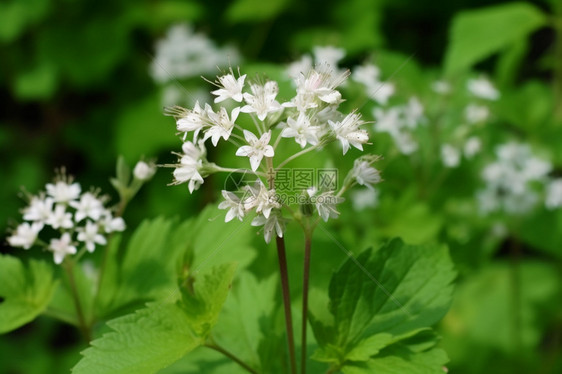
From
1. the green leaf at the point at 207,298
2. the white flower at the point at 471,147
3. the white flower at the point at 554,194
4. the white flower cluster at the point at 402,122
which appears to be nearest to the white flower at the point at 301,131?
the green leaf at the point at 207,298

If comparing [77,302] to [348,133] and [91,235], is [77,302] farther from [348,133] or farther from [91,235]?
[348,133]

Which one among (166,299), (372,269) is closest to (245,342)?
(166,299)

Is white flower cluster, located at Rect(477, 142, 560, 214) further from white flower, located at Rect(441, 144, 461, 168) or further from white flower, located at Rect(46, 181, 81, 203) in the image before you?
white flower, located at Rect(46, 181, 81, 203)

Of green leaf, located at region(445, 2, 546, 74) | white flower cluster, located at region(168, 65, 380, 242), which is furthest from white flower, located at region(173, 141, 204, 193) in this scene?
green leaf, located at region(445, 2, 546, 74)

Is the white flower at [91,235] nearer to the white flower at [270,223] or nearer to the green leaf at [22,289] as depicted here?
the green leaf at [22,289]

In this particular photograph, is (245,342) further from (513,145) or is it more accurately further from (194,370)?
(513,145)

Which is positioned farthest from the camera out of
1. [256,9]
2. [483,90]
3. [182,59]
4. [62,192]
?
[182,59]

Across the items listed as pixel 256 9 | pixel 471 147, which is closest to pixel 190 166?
pixel 471 147
